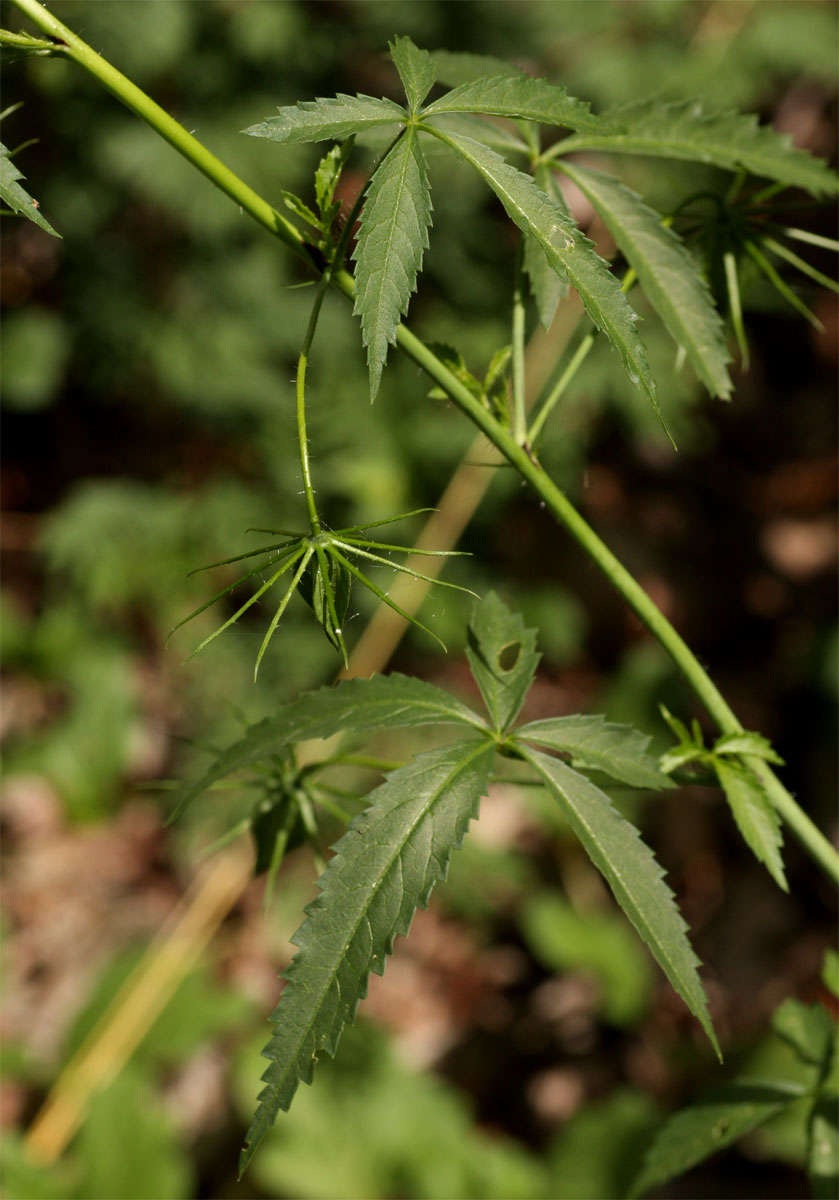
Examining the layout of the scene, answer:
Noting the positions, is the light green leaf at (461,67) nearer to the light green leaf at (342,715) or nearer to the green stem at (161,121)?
the green stem at (161,121)

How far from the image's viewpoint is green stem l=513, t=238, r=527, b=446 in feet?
2.87

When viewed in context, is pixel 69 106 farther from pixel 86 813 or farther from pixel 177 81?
pixel 86 813

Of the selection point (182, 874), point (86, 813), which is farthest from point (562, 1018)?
point (86, 813)

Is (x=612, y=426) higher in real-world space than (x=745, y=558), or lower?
higher

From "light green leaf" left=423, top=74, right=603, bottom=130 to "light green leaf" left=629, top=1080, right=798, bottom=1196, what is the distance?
95cm

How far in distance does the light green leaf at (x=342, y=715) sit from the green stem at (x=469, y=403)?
174 millimetres

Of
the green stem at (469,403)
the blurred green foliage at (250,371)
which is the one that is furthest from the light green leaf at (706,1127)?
the blurred green foliage at (250,371)

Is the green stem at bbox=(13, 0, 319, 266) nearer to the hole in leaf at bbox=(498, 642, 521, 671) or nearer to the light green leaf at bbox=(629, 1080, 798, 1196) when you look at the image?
the hole in leaf at bbox=(498, 642, 521, 671)

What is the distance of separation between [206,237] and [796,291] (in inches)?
82.9

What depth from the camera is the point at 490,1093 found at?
2.62 metres

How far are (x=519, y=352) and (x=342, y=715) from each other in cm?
35

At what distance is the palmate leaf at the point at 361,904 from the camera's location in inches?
27.1

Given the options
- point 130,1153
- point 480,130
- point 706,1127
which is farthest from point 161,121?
point 130,1153

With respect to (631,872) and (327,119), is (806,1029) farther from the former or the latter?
(327,119)
